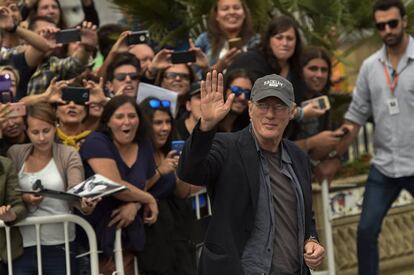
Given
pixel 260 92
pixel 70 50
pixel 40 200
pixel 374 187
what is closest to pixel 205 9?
pixel 70 50


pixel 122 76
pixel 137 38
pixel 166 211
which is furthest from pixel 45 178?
pixel 137 38

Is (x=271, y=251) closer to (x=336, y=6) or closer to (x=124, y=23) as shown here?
(x=336, y=6)

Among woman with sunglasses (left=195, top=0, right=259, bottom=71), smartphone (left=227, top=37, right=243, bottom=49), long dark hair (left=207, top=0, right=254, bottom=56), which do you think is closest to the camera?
smartphone (left=227, top=37, right=243, bottom=49)

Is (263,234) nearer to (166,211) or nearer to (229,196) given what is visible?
(229,196)

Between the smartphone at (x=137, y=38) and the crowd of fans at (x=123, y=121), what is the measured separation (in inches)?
3.0

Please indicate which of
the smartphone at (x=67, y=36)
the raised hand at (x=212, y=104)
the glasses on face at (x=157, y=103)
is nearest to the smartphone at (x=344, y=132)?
the glasses on face at (x=157, y=103)

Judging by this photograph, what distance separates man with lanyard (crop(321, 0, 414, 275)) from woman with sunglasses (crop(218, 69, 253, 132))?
113 cm

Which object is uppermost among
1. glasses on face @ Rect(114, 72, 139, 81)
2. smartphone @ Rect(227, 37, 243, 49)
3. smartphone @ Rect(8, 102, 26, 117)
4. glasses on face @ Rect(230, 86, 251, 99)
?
smartphone @ Rect(227, 37, 243, 49)

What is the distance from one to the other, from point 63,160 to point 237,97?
1679 millimetres

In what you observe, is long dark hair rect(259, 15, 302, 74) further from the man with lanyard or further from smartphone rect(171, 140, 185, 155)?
smartphone rect(171, 140, 185, 155)

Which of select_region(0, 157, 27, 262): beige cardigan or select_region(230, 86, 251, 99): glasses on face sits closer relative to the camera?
select_region(0, 157, 27, 262): beige cardigan

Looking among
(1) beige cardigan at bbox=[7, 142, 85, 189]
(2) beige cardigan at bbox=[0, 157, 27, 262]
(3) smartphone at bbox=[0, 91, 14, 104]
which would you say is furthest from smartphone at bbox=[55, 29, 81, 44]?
(2) beige cardigan at bbox=[0, 157, 27, 262]

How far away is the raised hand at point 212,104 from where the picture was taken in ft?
20.2

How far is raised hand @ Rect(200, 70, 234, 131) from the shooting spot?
617 centimetres
